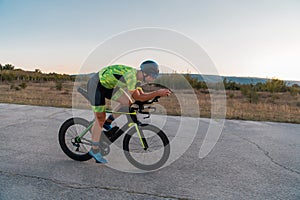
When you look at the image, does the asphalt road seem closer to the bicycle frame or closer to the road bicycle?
the road bicycle

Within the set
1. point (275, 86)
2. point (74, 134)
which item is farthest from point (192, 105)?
point (275, 86)

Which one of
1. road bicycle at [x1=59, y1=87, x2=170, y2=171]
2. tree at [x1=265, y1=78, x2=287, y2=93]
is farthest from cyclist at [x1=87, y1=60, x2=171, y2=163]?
tree at [x1=265, y1=78, x2=287, y2=93]

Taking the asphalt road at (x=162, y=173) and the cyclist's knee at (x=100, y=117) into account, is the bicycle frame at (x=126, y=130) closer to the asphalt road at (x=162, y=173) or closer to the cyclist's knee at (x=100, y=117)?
the cyclist's knee at (x=100, y=117)

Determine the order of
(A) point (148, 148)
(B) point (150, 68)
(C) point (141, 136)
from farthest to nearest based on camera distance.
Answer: (A) point (148, 148), (C) point (141, 136), (B) point (150, 68)

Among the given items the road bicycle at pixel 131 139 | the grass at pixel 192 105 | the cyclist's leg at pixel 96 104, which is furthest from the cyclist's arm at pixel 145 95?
the grass at pixel 192 105

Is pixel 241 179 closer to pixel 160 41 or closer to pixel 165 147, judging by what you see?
pixel 165 147

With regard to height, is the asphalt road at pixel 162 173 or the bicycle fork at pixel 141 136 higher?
the bicycle fork at pixel 141 136

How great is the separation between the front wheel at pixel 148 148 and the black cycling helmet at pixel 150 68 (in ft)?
2.43

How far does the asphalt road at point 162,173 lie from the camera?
2582mm

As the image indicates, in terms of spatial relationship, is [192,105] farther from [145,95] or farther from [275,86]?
[275,86]

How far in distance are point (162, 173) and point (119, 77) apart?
56.0 inches

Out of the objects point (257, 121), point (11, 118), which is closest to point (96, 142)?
point (11, 118)

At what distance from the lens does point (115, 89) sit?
3.21 m

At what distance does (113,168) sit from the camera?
10.7 feet
